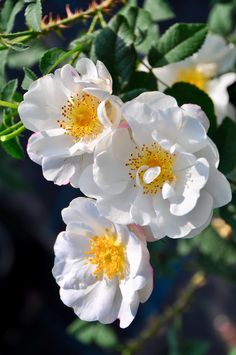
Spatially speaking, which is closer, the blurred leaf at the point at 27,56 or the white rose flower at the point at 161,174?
the white rose flower at the point at 161,174

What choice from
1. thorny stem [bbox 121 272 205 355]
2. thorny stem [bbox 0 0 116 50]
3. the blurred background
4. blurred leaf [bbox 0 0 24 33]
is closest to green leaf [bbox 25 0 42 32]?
thorny stem [bbox 0 0 116 50]

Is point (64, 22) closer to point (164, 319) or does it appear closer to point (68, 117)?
point (68, 117)

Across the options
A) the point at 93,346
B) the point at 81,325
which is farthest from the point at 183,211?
the point at 93,346

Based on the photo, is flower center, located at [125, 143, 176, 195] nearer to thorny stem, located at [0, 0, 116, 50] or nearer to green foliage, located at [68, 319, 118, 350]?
thorny stem, located at [0, 0, 116, 50]

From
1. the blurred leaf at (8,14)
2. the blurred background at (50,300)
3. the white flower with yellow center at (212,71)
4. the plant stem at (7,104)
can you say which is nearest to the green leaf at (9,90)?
the plant stem at (7,104)

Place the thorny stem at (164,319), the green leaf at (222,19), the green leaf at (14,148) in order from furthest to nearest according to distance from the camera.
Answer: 1. the thorny stem at (164,319)
2. the green leaf at (222,19)
3. the green leaf at (14,148)

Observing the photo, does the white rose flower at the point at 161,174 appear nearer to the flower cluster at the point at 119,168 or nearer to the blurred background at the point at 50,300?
the flower cluster at the point at 119,168

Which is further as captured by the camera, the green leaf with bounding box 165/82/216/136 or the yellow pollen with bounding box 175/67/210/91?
the yellow pollen with bounding box 175/67/210/91
